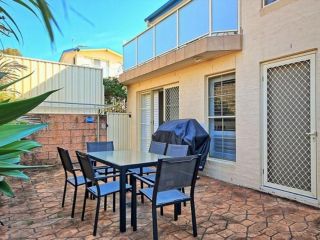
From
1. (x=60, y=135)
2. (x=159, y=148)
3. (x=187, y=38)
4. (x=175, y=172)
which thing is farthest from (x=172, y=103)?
(x=175, y=172)

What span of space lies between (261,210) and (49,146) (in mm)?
6744

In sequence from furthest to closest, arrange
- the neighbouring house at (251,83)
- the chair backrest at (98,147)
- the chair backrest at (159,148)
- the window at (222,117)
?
the window at (222,117), the chair backrest at (98,147), the chair backrest at (159,148), the neighbouring house at (251,83)

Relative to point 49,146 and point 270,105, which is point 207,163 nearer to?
point 270,105

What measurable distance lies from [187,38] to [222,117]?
87.1 inches

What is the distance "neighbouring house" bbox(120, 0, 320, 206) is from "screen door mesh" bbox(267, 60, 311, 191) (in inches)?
0.7

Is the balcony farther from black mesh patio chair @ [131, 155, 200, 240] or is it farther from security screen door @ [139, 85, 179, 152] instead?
black mesh patio chair @ [131, 155, 200, 240]

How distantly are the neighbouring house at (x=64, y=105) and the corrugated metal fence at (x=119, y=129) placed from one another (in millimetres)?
431

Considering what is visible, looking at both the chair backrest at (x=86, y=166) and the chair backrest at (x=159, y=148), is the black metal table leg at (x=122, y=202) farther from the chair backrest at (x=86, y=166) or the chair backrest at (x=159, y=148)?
the chair backrest at (x=159, y=148)

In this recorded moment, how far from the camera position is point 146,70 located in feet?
28.1

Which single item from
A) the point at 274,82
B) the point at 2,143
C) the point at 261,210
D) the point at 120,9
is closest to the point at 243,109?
the point at 274,82

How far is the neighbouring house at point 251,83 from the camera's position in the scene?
182 inches

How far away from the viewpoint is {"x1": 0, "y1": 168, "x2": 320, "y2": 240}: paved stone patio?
3.41 metres

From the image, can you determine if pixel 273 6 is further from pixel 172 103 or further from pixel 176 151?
pixel 172 103

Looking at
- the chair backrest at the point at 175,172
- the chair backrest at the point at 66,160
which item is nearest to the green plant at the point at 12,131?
the chair backrest at the point at 175,172
